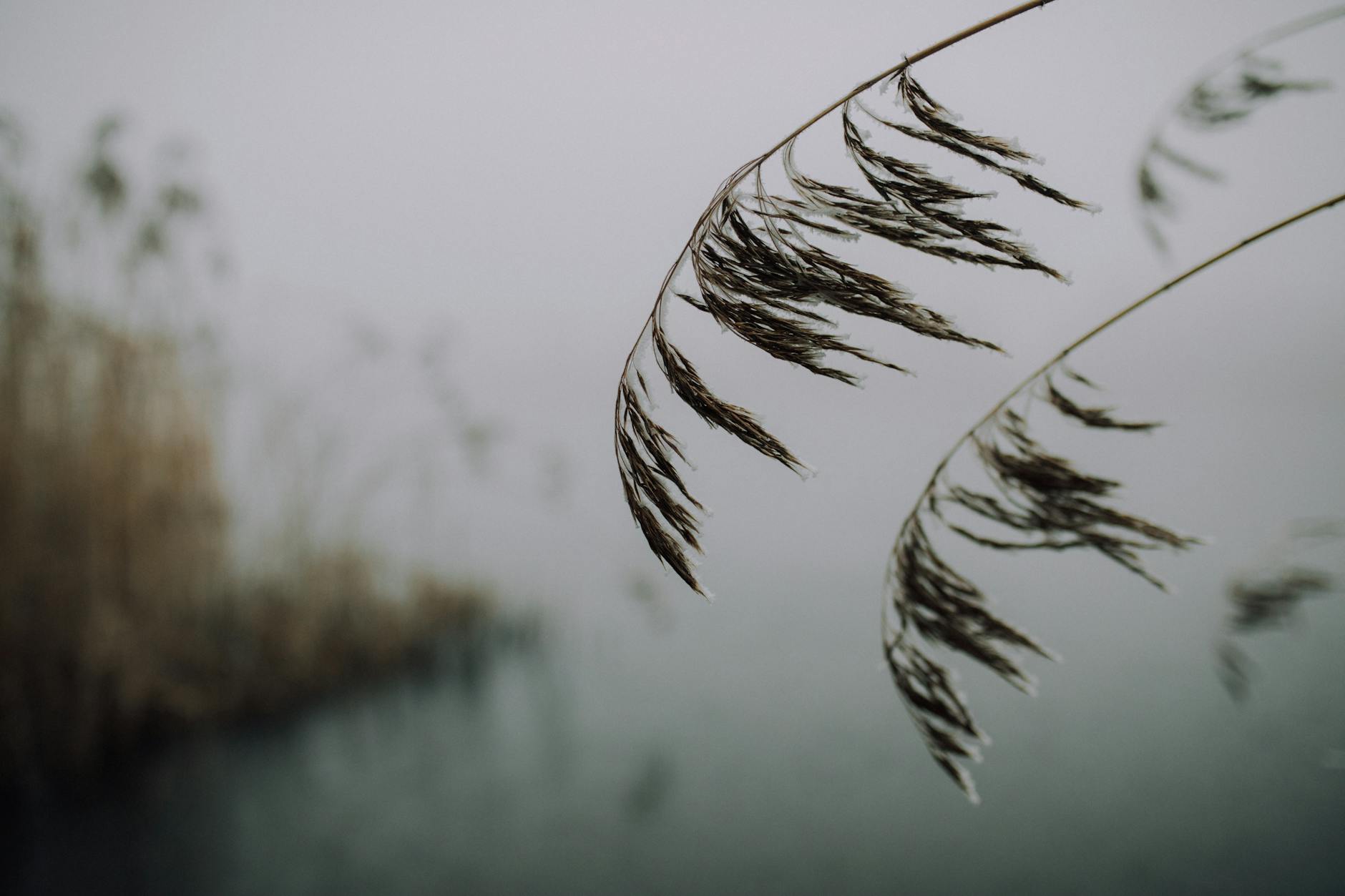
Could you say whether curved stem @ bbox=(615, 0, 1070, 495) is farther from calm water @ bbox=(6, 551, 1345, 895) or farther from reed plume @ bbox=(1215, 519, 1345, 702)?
calm water @ bbox=(6, 551, 1345, 895)

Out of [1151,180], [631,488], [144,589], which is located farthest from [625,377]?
[144,589]

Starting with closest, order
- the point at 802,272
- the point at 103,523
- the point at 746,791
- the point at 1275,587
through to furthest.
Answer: the point at 802,272 → the point at 1275,587 → the point at 103,523 → the point at 746,791

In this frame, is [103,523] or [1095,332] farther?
[103,523]

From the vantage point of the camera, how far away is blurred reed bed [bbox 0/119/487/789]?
87.0 inches

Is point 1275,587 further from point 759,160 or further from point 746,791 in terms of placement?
point 746,791

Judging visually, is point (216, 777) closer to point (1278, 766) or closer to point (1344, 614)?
point (1278, 766)

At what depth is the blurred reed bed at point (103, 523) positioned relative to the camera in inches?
87.0

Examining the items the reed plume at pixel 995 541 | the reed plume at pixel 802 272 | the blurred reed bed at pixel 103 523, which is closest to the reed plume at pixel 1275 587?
the reed plume at pixel 995 541

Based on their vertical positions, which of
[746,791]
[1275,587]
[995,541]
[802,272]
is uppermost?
[802,272]

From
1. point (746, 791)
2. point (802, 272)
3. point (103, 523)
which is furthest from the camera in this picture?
point (746, 791)

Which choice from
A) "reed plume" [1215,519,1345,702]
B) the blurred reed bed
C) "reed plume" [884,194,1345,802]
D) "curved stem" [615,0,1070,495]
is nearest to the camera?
"curved stem" [615,0,1070,495]

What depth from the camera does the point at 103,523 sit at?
2445 millimetres

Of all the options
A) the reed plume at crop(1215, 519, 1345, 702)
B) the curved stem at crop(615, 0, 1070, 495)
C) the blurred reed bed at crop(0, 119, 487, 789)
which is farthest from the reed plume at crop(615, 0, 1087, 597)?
the blurred reed bed at crop(0, 119, 487, 789)

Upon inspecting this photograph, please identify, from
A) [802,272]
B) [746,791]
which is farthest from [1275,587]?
[746,791]
